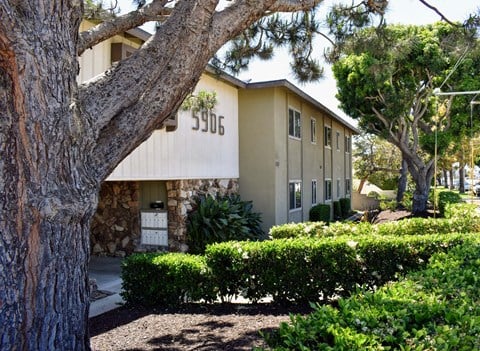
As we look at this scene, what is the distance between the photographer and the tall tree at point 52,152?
3027 mm

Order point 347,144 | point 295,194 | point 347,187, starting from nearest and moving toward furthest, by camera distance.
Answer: point 295,194, point 347,187, point 347,144

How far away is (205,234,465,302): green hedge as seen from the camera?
21.6ft

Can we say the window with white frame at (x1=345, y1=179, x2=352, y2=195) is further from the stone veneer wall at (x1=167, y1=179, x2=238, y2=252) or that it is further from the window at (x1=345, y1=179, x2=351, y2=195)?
the stone veneer wall at (x1=167, y1=179, x2=238, y2=252)

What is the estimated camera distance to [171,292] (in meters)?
6.55

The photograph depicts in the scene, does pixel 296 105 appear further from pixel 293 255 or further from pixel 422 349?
pixel 422 349

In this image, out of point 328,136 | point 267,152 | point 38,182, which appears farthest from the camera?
point 328,136

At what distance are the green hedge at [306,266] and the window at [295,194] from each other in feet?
32.3

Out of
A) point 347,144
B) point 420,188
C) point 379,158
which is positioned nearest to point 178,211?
point 420,188

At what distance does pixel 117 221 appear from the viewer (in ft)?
41.2

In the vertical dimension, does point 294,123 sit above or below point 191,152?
above

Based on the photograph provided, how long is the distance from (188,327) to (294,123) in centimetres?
1251

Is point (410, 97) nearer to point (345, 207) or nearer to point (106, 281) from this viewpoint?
point (345, 207)

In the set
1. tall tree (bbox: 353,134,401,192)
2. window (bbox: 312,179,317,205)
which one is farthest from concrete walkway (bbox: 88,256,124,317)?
tall tree (bbox: 353,134,401,192)

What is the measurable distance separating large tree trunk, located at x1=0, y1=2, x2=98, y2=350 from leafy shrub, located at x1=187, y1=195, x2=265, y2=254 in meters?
8.69
